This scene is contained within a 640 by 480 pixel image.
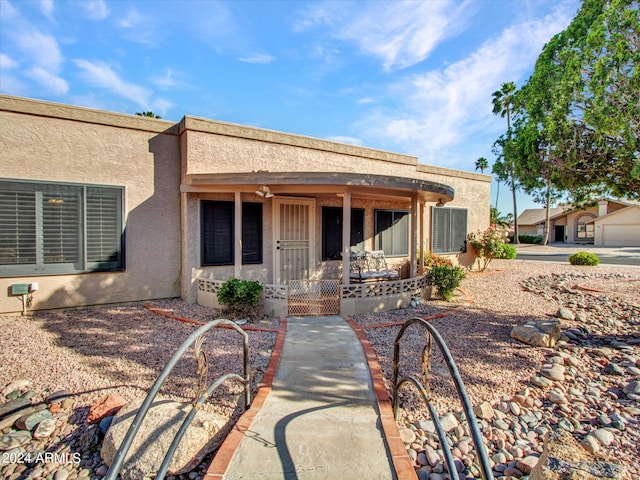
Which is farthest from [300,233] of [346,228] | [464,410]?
[464,410]

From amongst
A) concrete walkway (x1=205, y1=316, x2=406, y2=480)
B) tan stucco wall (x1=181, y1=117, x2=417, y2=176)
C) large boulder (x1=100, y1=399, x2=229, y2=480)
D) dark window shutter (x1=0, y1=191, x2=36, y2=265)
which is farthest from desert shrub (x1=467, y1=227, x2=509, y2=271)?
dark window shutter (x1=0, y1=191, x2=36, y2=265)

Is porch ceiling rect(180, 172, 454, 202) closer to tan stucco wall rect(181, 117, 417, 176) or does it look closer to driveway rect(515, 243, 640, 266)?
tan stucco wall rect(181, 117, 417, 176)

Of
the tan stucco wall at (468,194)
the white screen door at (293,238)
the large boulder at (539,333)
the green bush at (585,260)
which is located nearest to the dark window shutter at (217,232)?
the white screen door at (293,238)

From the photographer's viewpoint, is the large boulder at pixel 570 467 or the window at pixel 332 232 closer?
the large boulder at pixel 570 467

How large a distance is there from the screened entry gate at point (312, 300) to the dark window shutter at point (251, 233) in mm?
1529

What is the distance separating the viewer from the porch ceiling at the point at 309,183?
6645 mm

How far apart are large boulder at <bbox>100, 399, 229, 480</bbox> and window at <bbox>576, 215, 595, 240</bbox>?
47937 millimetres

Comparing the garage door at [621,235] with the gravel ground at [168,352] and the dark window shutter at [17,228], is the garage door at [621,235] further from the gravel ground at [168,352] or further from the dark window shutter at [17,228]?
the dark window shutter at [17,228]

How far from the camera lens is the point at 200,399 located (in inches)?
105

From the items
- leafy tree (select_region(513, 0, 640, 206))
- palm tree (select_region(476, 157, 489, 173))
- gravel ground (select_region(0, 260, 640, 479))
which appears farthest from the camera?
palm tree (select_region(476, 157, 489, 173))

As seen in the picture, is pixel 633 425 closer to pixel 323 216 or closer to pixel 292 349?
pixel 292 349

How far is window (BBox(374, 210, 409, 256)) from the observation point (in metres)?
10.2

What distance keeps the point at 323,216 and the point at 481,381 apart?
19.3 ft

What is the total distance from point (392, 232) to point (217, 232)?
5560 mm
